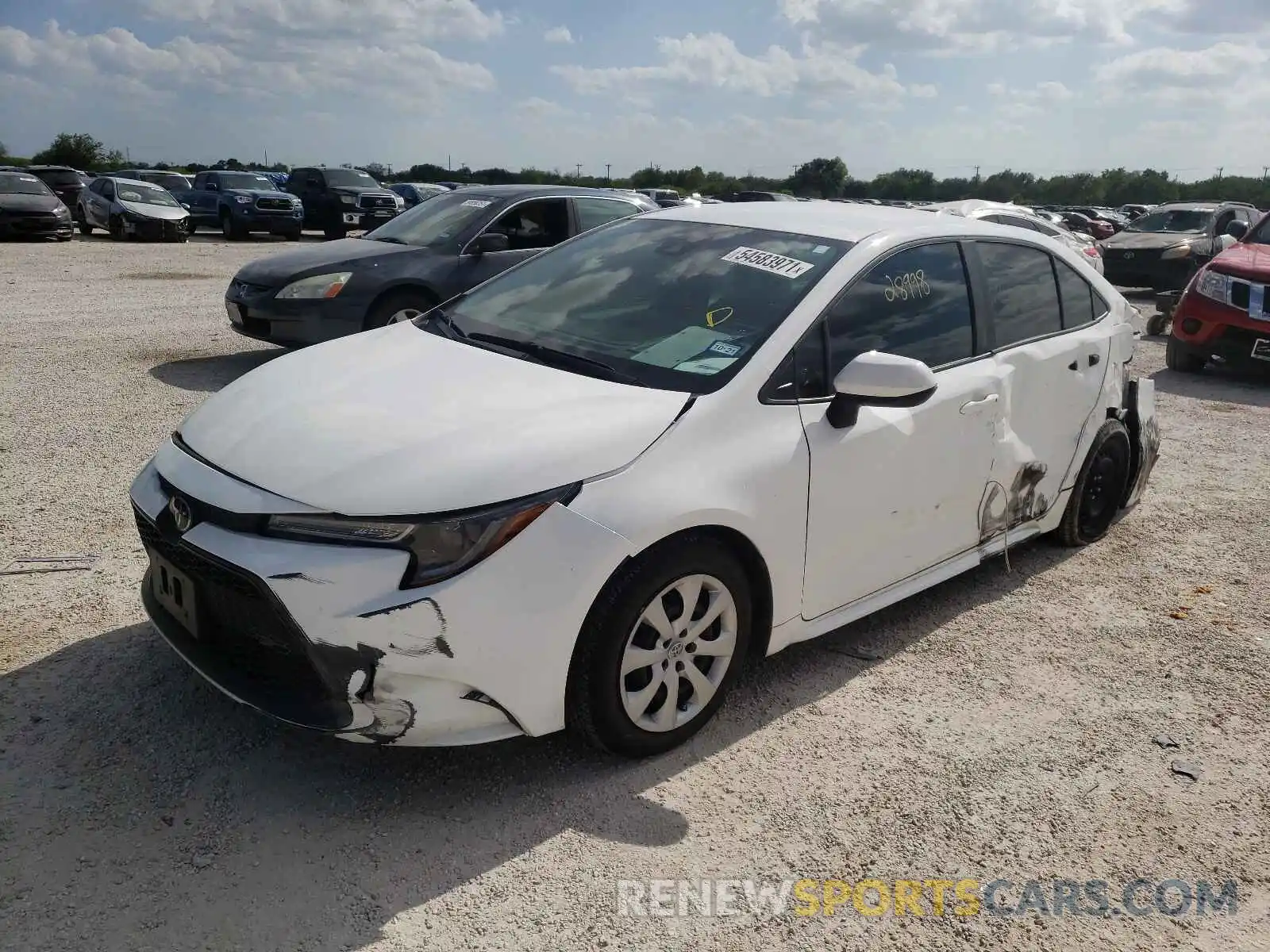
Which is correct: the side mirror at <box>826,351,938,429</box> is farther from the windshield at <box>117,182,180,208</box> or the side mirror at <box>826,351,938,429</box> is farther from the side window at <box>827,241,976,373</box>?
the windshield at <box>117,182,180,208</box>

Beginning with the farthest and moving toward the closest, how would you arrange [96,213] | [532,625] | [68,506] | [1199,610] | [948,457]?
[96,213]
[68,506]
[1199,610]
[948,457]
[532,625]

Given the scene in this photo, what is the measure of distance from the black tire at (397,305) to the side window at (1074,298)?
497cm

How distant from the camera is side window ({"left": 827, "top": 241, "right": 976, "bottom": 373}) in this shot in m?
3.51

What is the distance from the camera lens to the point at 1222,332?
9.53 m

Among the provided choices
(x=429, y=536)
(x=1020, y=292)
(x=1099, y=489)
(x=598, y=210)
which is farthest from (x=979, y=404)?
(x=598, y=210)

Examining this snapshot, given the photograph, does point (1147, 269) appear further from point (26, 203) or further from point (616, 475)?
point (26, 203)

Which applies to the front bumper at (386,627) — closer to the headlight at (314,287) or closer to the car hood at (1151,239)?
the headlight at (314,287)

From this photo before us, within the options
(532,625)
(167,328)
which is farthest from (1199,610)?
(167,328)

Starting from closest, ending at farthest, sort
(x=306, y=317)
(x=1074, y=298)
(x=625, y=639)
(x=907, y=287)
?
(x=625, y=639) → (x=907, y=287) → (x=1074, y=298) → (x=306, y=317)

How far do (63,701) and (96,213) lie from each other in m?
23.0

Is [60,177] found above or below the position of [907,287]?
above

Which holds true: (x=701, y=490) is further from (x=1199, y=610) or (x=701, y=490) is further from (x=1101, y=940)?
(x=1199, y=610)

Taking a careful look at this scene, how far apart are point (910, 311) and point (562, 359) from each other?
4.28 feet

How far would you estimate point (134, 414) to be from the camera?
680 cm
